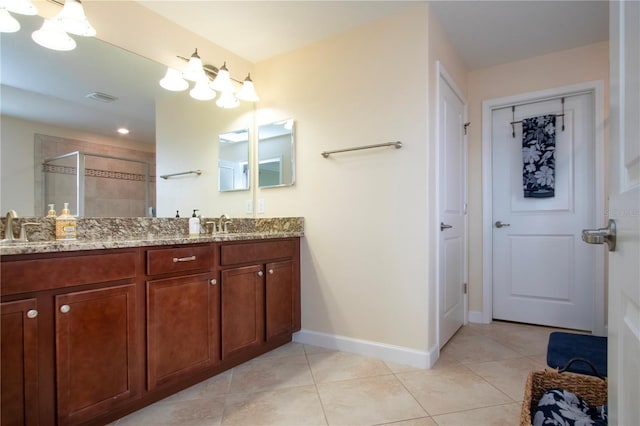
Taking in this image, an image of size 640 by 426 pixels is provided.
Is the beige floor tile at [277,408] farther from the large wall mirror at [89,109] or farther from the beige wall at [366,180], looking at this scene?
the large wall mirror at [89,109]

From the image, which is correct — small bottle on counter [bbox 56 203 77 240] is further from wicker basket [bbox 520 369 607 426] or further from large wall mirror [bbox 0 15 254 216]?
wicker basket [bbox 520 369 607 426]

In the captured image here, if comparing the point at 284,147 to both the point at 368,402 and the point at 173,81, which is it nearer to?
the point at 173,81

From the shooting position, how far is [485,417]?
1564 mm

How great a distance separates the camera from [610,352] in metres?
0.69

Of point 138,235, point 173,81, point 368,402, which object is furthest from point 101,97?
point 368,402

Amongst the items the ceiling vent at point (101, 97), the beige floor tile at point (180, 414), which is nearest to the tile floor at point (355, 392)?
the beige floor tile at point (180, 414)

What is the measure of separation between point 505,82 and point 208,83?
2.57 metres

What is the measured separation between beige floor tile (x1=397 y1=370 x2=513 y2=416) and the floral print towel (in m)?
1.73

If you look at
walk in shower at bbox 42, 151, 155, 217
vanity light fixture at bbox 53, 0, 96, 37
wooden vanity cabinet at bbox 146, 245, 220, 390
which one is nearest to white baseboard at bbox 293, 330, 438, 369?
wooden vanity cabinet at bbox 146, 245, 220, 390

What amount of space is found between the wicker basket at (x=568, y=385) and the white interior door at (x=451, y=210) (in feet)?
3.32

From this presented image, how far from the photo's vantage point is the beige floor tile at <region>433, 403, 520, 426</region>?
1.52 m

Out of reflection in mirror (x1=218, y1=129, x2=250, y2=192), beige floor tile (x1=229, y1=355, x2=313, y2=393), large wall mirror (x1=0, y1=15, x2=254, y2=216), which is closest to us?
large wall mirror (x1=0, y1=15, x2=254, y2=216)

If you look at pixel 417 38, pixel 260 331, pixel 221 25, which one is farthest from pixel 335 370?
pixel 221 25

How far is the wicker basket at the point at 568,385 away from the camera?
4.09 ft
